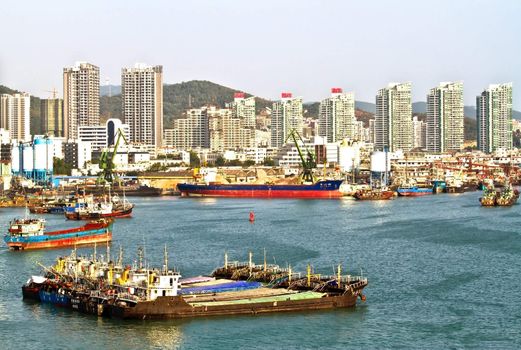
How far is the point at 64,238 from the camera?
30.1m

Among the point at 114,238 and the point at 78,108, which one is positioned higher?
the point at 78,108

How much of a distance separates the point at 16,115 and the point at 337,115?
127ft

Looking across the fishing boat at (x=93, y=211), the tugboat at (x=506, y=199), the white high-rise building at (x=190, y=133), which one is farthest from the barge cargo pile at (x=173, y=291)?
the white high-rise building at (x=190, y=133)

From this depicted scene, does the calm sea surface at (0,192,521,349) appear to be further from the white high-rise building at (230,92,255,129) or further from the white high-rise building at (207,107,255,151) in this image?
the white high-rise building at (230,92,255,129)

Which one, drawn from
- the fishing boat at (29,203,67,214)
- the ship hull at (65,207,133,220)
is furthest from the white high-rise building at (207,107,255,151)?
the ship hull at (65,207,133,220)

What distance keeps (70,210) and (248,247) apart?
1456cm

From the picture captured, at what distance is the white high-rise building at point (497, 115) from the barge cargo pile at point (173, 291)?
351ft

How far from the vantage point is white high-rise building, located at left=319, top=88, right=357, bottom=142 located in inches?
4914

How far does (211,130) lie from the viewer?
118812 mm

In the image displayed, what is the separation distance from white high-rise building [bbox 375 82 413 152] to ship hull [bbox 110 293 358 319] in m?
107

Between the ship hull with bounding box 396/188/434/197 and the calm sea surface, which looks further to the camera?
the ship hull with bounding box 396/188/434/197

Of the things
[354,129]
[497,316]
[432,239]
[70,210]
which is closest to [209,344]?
[497,316]

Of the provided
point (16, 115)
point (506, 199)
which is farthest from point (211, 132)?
point (506, 199)

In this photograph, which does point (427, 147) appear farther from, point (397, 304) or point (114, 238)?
point (397, 304)
